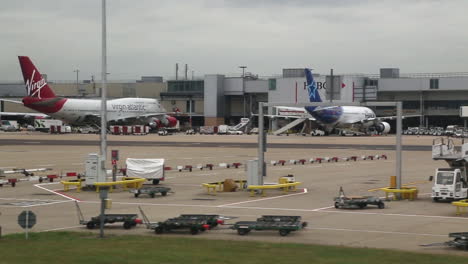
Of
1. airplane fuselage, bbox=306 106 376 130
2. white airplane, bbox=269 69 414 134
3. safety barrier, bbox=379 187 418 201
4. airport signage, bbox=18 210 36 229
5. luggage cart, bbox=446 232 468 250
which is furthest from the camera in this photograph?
airplane fuselage, bbox=306 106 376 130

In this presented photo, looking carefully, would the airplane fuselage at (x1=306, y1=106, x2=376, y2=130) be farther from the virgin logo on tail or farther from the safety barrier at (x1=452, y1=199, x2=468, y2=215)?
the safety barrier at (x1=452, y1=199, x2=468, y2=215)

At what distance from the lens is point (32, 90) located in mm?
132250

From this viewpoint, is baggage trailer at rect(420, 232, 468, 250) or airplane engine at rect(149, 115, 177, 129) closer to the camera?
baggage trailer at rect(420, 232, 468, 250)

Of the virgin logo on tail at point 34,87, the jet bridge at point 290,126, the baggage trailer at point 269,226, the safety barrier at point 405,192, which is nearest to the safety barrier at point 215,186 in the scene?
the safety barrier at point 405,192

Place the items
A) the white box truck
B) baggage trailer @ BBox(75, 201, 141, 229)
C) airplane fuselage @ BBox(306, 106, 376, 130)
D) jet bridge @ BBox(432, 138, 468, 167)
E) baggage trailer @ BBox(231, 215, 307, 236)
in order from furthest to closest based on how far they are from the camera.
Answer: airplane fuselage @ BBox(306, 106, 376, 130)
the white box truck
jet bridge @ BBox(432, 138, 468, 167)
baggage trailer @ BBox(75, 201, 141, 229)
baggage trailer @ BBox(231, 215, 307, 236)

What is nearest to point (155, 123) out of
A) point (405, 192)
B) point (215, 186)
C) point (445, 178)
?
point (215, 186)

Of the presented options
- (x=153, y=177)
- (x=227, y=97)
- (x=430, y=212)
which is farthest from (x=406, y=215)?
(x=227, y=97)

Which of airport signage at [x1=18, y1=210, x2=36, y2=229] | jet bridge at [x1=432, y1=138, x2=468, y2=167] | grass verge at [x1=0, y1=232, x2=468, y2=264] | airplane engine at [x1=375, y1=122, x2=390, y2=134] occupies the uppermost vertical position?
airplane engine at [x1=375, y1=122, x2=390, y2=134]

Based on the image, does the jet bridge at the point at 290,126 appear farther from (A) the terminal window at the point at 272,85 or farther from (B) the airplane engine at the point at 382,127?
(A) the terminal window at the point at 272,85

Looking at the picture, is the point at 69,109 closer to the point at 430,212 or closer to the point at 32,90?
the point at 32,90

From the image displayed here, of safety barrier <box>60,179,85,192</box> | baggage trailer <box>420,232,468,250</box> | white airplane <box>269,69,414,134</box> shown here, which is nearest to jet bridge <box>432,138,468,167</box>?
baggage trailer <box>420,232,468,250</box>

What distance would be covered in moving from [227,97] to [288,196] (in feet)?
484

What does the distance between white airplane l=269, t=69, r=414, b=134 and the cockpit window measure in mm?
91982

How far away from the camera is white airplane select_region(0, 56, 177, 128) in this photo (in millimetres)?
131100
